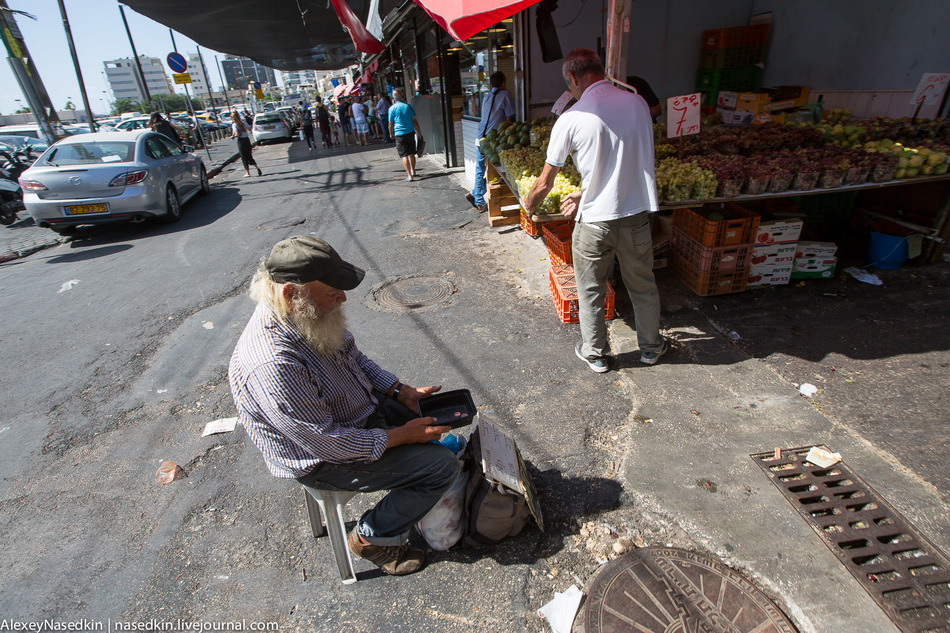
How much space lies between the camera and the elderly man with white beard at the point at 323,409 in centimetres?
185

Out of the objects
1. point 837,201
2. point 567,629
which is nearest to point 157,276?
point 567,629

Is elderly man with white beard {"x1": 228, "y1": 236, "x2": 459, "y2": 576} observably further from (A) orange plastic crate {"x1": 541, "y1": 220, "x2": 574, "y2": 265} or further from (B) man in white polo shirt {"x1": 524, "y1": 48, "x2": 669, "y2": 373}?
(A) orange plastic crate {"x1": 541, "y1": 220, "x2": 574, "y2": 265}

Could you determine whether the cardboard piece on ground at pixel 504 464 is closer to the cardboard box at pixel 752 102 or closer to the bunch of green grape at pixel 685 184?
the bunch of green grape at pixel 685 184

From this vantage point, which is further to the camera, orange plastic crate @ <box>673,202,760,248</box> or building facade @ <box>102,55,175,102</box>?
building facade @ <box>102,55,175,102</box>

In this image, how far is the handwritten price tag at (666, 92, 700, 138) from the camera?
432cm

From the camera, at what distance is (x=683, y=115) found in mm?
4363

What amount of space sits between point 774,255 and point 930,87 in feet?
8.43

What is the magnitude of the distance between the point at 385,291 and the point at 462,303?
1027 millimetres

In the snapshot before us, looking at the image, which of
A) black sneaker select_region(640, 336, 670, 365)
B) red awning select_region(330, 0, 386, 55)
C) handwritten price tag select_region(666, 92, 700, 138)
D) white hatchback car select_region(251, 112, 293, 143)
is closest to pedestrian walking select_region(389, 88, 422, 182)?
red awning select_region(330, 0, 386, 55)

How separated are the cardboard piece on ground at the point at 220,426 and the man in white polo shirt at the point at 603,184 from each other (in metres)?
2.74

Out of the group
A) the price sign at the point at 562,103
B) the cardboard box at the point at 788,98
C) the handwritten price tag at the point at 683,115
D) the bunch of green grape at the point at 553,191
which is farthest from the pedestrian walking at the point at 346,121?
the handwritten price tag at the point at 683,115

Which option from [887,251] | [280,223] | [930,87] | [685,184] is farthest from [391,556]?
[280,223]

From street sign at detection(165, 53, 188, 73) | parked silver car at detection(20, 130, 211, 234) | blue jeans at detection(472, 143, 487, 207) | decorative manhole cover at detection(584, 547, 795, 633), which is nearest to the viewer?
decorative manhole cover at detection(584, 547, 795, 633)

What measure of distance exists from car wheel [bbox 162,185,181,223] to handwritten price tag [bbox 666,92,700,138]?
30.0 feet
